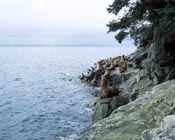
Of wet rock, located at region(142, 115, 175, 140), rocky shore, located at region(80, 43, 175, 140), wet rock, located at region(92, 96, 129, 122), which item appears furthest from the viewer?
wet rock, located at region(92, 96, 129, 122)

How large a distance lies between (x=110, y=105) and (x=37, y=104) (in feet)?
34.7

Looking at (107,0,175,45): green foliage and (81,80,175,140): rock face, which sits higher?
(107,0,175,45): green foliage

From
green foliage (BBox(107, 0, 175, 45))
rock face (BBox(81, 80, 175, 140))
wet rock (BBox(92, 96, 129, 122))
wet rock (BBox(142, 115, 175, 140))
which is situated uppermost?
green foliage (BBox(107, 0, 175, 45))

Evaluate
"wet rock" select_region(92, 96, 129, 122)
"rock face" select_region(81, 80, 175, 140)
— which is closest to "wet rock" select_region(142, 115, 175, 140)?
"rock face" select_region(81, 80, 175, 140)

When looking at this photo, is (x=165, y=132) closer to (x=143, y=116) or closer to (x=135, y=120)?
(x=135, y=120)

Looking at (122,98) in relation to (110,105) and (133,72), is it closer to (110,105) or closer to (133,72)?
(110,105)

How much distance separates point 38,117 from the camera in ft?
76.7

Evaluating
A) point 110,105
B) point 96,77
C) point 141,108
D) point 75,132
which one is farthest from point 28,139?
point 96,77

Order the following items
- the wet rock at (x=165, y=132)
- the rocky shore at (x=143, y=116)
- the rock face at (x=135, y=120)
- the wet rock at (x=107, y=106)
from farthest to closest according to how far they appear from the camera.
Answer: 1. the wet rock at (x=107, y=106)
2. the rock face at (x=135, y=120)
3. the rocky shore at (x=143, y=116)
4. the wet rock at (x=165, y=132)

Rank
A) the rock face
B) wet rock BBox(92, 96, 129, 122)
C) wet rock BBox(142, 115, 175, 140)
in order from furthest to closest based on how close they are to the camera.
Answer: wet rock BBox(92, 96, 129, 122) < the rock face < wet rock BBox(142, 115, 175, 140)

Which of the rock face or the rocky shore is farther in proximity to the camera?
the rock face

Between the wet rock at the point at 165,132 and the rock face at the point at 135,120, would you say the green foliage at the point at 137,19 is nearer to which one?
the rock face at the point at 135,120

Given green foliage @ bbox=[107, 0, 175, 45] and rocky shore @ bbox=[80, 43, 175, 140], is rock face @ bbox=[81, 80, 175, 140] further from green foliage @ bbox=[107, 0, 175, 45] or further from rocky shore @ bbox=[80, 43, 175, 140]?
green foliage @ bbox=[107, 0, 175, 45]

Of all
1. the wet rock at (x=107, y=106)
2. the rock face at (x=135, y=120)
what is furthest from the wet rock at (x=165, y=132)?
the wet rock at (x=107, y=106)
